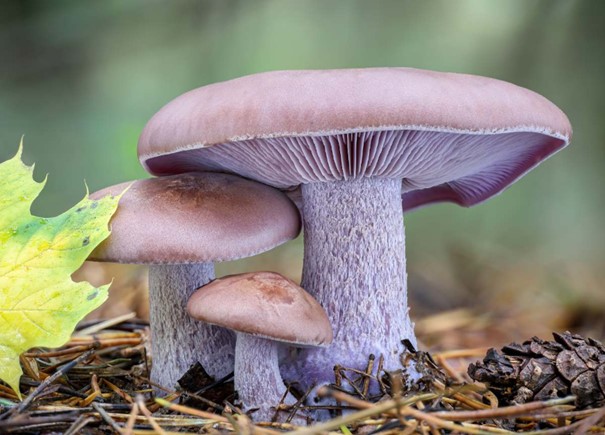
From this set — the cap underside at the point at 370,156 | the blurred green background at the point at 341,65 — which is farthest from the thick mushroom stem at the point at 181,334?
the blurred green background at the point at 341,65

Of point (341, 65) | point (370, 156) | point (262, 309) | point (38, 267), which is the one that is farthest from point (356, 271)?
point (341, 65)

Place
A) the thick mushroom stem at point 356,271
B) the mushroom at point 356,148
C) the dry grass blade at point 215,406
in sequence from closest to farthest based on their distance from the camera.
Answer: the dry grass blade at point 215,406
the mushroom at point 356,148
the thick mushroom stem at point 356,271

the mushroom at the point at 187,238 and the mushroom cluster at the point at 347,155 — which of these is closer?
the mushroom cluster at the point at 347,155

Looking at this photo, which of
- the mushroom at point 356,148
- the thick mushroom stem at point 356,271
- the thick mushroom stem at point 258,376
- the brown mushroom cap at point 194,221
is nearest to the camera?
the mushroom at point 356,148

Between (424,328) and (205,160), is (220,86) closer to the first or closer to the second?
(205,160)

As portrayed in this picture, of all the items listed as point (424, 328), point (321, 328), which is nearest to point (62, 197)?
point (424, 328)

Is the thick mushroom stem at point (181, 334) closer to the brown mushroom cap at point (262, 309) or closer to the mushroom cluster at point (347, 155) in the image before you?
the mushroom cluster at point (347, 155)
